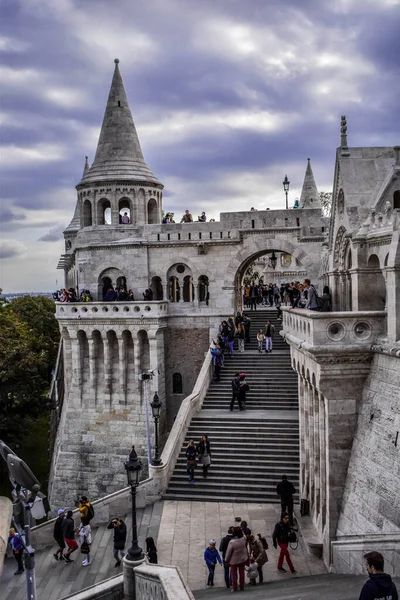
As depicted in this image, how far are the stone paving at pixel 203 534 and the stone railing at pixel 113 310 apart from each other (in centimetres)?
1059

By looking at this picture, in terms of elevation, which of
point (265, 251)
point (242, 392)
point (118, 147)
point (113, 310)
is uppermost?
point (118, 147)

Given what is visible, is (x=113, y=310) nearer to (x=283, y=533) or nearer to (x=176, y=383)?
(x=176, y=383)

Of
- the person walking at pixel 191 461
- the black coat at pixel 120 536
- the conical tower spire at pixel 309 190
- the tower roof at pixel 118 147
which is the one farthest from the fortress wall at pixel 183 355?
the conical tower spire at pixel 309 190

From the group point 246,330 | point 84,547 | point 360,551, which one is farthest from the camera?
point 246,330

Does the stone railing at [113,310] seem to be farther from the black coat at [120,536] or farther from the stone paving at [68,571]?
the black coat at [120,536]

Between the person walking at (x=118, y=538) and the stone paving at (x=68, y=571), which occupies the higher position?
the person walking at (x=118, y=538)

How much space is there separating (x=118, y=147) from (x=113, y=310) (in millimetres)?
8907

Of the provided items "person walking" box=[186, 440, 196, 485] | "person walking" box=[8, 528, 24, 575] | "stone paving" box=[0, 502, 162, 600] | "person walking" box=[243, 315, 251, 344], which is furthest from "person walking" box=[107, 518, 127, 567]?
"person walking" box=[243, 315, 251, 344]

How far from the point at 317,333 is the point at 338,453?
8.75ft

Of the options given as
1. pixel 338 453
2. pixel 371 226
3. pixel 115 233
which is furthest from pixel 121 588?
pixel 115 233

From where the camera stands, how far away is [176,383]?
94.3 ft

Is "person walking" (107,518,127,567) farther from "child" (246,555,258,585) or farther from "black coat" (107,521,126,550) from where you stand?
"child" (246,555,258,585)

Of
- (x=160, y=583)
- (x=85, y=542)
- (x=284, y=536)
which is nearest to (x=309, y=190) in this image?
(x=85, y=542)

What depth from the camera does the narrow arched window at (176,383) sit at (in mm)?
28703
